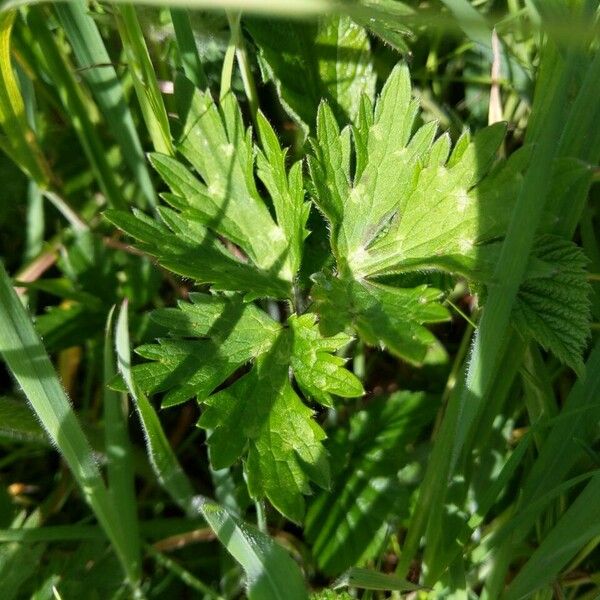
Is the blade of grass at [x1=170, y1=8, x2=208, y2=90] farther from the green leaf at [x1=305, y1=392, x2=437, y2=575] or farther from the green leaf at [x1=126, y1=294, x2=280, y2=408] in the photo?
the green leaf at [x1=305, y1=392, x2=437, y2=575]

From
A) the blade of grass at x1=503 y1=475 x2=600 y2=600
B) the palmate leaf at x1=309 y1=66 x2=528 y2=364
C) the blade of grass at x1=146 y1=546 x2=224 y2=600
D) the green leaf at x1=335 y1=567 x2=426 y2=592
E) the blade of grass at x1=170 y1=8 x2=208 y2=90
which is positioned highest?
the blade of grass at x1=170 y1=8 x2=208 y2=90

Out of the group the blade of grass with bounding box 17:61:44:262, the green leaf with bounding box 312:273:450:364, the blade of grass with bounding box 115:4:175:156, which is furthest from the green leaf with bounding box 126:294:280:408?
the blade of grass with bounding box 17:61:44:262

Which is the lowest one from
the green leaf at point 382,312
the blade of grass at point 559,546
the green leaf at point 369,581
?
the blade of grass at point 559,546

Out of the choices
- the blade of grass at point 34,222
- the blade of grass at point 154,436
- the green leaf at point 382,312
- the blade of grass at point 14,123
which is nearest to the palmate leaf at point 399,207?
the green leaf at point 382,312

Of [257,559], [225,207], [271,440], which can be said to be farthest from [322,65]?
[257,559]

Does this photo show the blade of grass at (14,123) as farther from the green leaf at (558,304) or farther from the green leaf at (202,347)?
the green leaf at (558,304)

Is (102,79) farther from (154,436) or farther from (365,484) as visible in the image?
(365,484)
